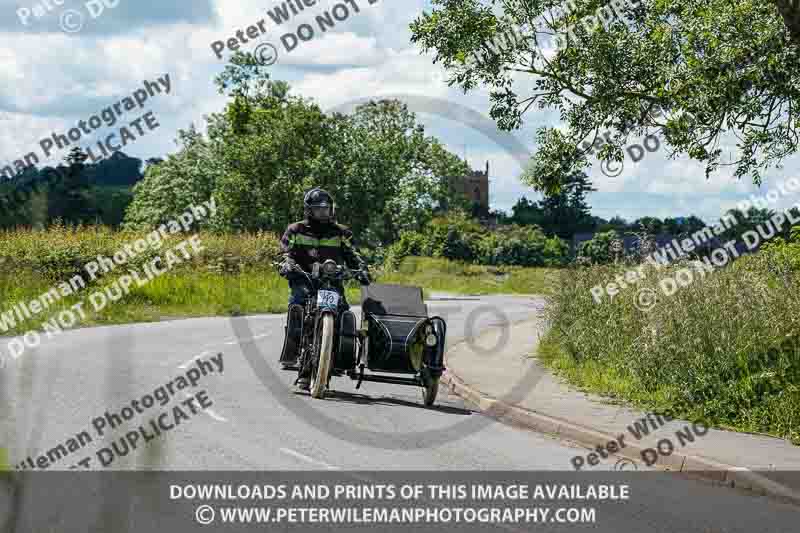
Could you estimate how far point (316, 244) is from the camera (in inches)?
445

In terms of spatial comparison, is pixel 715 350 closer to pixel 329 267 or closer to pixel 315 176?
pixel 329 267

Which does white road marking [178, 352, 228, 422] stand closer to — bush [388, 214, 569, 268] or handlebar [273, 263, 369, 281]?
handlebar [273, 263, 369, 281]

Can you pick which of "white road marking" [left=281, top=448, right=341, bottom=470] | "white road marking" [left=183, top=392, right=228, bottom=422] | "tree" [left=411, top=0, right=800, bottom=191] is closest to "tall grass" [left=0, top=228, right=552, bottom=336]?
"tree" [left=411, top=0, right=800, bottom=191]

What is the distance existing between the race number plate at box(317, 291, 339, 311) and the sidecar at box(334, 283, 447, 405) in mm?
181

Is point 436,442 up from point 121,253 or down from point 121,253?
down

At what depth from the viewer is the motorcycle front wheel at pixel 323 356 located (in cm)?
1025

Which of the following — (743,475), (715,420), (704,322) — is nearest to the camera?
(743,475)

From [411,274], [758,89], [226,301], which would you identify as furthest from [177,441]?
[411,274]

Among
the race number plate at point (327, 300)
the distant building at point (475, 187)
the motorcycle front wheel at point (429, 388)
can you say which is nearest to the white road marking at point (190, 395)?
the race number plate at point (327, 300)

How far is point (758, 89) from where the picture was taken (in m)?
13.6

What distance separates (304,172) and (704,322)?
150 ft

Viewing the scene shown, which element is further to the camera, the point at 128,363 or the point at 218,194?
the point at 218,194

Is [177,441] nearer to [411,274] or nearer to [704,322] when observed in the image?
[704,322]

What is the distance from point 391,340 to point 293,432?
1989 millimetres
